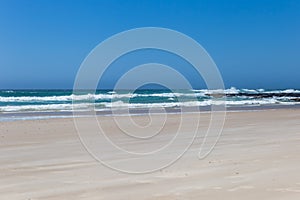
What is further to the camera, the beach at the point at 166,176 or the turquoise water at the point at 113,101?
the turquoise water at the point at 113,101

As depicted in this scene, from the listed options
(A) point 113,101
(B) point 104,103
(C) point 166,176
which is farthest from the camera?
(A) point 113,101

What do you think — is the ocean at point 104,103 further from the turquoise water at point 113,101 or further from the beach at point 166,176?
the beach at point 166,176

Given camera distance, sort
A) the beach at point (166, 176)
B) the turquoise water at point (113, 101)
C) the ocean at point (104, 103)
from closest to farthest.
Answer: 1. the beach at point (166, 176)
2. the ocean at point (104, 103)
3. the turquoise water at point (113, 101)

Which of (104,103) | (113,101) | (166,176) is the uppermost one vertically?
(113,101)

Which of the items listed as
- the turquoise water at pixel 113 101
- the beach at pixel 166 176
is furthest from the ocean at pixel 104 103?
the beach at pixel 166 176

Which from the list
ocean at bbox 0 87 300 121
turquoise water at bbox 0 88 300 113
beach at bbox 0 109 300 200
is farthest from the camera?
turquoise water at bbox 0 88 300 113

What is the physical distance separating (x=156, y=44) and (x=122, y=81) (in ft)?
3.99

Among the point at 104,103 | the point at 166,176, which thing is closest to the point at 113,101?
the point at 104,103

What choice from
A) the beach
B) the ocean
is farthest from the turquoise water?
the beach

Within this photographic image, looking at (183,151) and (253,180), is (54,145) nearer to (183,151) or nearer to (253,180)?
(183,151)

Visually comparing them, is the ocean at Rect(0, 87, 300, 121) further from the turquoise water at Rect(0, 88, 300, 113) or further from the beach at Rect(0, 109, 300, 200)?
the beach at Rect(0, 109, 300, 200)

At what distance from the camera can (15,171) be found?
6871mm

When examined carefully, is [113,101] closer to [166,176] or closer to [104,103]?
[104,103]

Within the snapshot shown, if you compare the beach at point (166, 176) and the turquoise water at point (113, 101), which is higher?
the turquoise water at point (113, 101)
